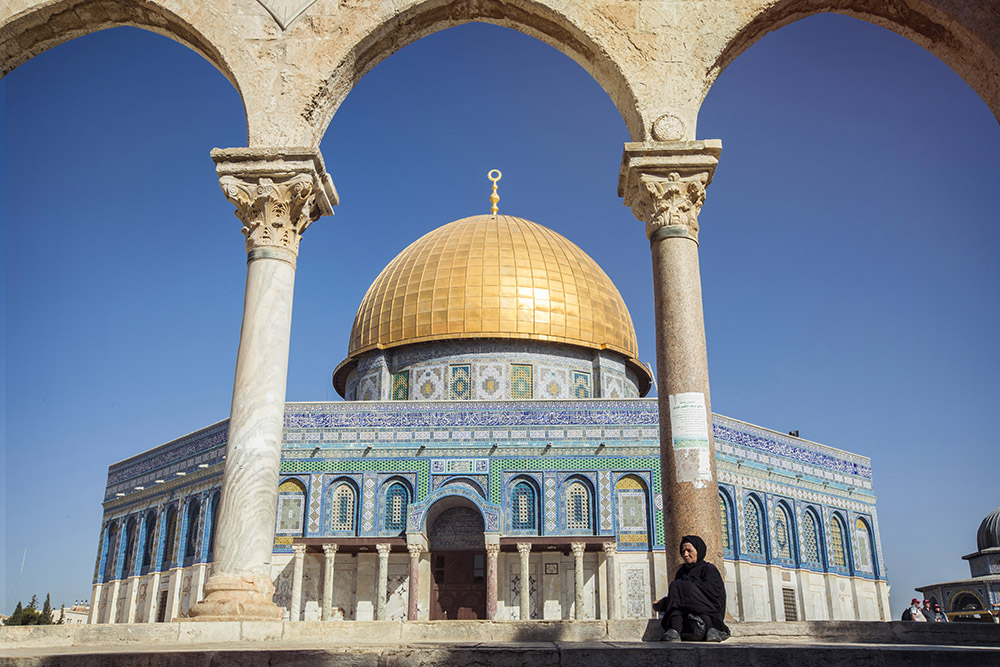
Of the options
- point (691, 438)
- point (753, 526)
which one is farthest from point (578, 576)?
point (691, 438)

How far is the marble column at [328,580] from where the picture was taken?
18516 millimetres

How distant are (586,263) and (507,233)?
2.47 meters

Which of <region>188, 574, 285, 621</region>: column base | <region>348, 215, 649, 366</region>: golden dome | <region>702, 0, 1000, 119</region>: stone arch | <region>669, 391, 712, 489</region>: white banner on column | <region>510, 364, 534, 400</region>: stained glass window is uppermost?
<region>348, 215, 649, 366</region>: golden dome

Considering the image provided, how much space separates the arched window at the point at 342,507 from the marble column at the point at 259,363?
511 inches

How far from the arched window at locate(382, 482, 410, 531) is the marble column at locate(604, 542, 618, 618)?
4.35 metres

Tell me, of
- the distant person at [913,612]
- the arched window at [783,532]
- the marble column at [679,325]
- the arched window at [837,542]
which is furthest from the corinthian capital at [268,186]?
the arched window at [837,542]

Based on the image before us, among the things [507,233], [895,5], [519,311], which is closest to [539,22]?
[895,5]

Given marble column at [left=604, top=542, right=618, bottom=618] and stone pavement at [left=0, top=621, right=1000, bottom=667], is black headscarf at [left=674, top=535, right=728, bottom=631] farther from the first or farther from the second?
marble column at [left=604, top=542, right=618, bottom=618]

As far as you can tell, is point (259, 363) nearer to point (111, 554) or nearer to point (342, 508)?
point (342, 508)

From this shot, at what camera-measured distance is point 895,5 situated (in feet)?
24.5

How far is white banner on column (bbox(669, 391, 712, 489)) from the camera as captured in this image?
20.5 feet

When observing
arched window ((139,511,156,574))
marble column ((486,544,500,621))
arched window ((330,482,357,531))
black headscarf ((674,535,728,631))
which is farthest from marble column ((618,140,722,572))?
arched window ((139,511,156,574))

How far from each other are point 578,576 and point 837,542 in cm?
797

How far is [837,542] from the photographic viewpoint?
22719mm
